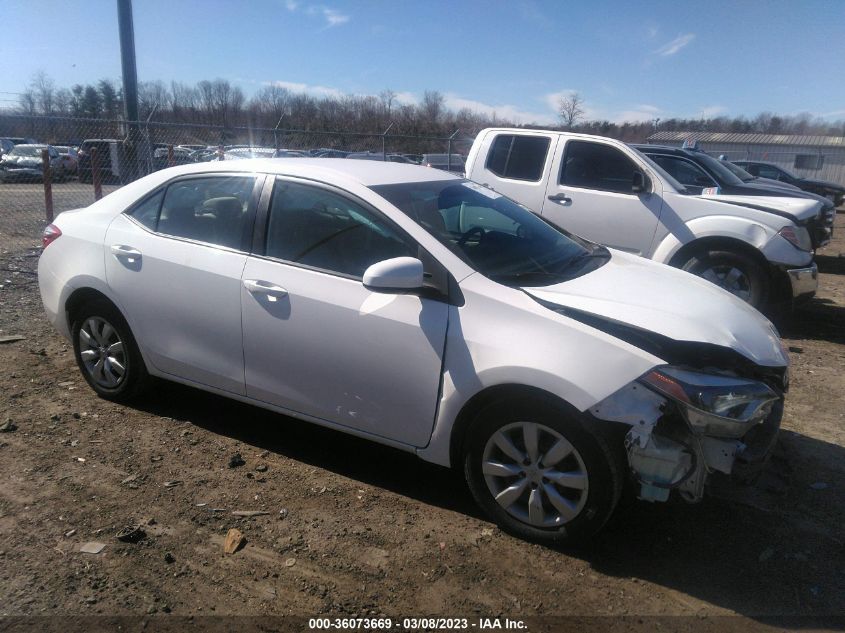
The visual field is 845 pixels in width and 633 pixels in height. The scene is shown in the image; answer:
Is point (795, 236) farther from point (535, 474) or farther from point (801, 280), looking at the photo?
point (535, 474)

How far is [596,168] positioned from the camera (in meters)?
7.45

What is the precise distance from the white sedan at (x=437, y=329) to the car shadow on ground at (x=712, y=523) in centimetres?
38

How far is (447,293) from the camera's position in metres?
3.10

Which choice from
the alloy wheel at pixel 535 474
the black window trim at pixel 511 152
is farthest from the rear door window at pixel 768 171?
the alloy wheel at pixel 535 474

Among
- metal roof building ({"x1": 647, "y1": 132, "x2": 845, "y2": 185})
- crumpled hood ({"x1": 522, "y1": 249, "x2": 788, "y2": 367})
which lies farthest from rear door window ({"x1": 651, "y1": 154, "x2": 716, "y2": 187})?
metal roof building ({"x1": 647, "y1": 132, "x2": 845, "y2": 185})

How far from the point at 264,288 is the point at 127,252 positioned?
46.1 inches

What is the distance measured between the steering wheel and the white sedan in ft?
0.07

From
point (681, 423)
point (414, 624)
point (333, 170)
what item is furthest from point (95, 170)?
point (681, 423)

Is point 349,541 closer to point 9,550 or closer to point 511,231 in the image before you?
point 9,550

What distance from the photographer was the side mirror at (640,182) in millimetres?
7082

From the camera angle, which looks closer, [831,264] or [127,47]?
[127,47]

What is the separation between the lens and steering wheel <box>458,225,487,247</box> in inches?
135

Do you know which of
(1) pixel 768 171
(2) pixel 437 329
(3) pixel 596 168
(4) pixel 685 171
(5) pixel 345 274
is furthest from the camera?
(1) pixel 768 171

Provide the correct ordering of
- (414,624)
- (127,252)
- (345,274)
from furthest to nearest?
(127,252), (345,274), (414,624)
